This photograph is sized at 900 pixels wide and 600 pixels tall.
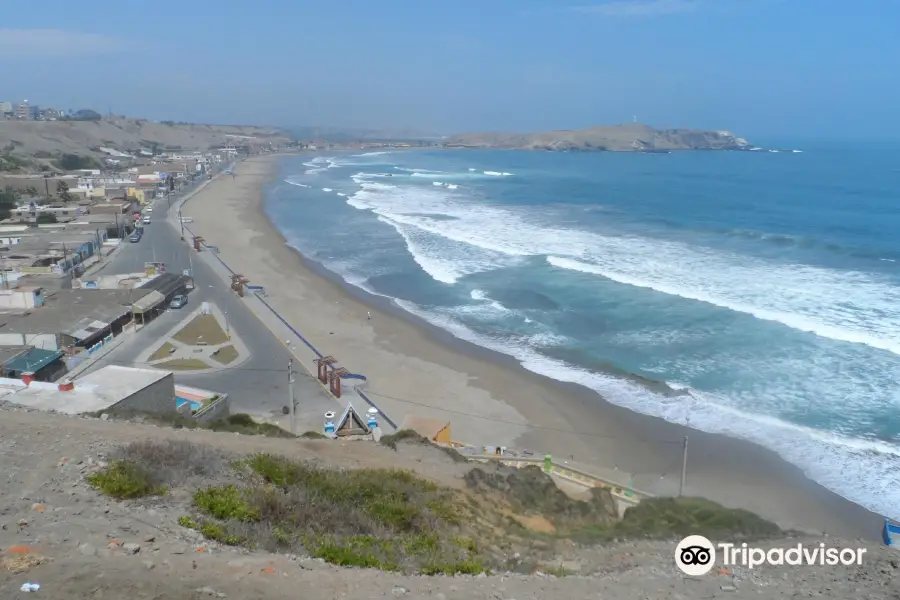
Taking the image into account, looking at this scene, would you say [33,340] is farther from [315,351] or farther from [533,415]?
[533,415]

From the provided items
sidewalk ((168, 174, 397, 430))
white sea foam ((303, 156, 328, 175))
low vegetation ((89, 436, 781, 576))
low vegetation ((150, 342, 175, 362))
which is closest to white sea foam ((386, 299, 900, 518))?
low vegetation ((89, 436, 781, 576))

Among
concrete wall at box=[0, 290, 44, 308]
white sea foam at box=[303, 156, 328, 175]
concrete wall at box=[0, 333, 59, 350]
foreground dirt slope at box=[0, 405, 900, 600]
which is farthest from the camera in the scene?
white sea foam at box=[303, 156, 328, 175]

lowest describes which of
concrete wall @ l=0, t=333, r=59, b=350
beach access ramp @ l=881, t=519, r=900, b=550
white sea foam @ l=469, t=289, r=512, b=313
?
beach access ramp @ l=881, t=519, r=900, b=550

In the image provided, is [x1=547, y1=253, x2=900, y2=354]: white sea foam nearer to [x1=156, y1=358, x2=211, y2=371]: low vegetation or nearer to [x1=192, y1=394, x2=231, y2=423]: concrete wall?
[x1=156, y1=358, x2=211, y2=371]: low vegetation

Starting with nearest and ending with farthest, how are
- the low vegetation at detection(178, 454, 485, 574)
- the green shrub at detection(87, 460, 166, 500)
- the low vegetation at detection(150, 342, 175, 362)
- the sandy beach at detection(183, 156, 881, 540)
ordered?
the low vegetation at detection(178, 454, 485, 574) → the green shrub at detection(87, 460, 166, 500) → the sandy beach at detection(183, 156, 881, 540) → the low vegetation at detection(150, 342, 175, 362)

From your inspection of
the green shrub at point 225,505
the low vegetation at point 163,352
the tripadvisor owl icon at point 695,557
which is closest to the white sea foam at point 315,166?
the low vegetation at point 163,352

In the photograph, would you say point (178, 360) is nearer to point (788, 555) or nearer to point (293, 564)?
point (293, 564)

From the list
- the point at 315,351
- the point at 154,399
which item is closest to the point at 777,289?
the point at 315,351
